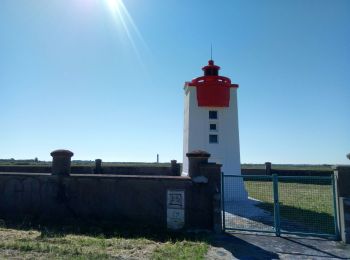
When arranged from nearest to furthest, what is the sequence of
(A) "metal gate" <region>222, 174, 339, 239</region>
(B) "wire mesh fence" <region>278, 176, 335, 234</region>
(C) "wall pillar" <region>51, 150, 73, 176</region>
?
(A) "metal gate" <region>222, 174, 339, 239</region> → (B) "wire mesh fence" <region>278, 176, 335, 234</region> → (C) "wall pillar" <region>51, 150, 73, 176</region>

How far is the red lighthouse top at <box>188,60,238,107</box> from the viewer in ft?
49.2

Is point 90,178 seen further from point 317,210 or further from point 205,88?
point 317,210

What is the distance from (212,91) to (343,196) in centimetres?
799

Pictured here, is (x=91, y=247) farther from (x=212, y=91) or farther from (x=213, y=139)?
(x=212, y=91)

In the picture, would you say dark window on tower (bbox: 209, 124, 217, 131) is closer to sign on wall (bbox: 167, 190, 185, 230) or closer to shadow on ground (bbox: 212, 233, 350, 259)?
sign on wall (bbox: 167, 190, 185, 230)

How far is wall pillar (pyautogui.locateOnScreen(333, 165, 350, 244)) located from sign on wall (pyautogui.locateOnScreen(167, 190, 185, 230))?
4.01 metres

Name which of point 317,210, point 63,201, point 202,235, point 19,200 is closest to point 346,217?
point 202,235

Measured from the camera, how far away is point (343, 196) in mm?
8211

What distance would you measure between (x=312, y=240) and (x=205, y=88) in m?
8.43

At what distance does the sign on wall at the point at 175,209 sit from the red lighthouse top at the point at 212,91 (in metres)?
6.43

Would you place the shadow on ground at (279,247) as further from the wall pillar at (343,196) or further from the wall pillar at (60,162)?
the wall pillar at (60,162)

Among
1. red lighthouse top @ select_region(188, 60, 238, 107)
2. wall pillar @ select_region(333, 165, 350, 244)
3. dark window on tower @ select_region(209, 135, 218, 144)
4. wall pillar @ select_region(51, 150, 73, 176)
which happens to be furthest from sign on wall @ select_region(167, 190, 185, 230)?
red lighthouse top @ select_region(188, 60, 238, 107)

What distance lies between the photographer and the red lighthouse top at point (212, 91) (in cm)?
1498

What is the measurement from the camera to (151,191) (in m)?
9.63
